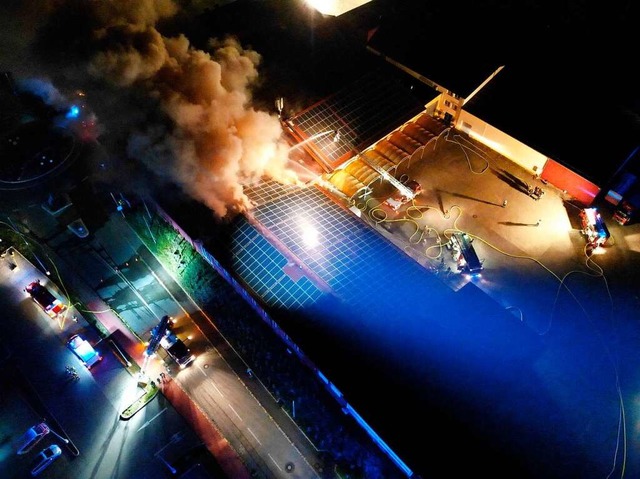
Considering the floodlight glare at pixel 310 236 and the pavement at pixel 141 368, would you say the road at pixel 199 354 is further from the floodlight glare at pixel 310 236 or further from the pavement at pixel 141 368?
the floodlight glare at pixel 310 236

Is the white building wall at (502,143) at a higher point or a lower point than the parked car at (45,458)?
lower

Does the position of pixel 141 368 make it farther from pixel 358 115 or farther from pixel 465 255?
pixel 358 115

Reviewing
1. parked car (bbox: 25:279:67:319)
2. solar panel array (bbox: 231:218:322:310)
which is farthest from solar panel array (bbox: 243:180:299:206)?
parked car (bbox: 25:279:67:319)

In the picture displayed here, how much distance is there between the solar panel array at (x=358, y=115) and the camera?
25.6 metres

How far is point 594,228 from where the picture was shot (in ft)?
79.9

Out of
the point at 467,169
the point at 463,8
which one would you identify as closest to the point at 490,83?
the point at 467,169

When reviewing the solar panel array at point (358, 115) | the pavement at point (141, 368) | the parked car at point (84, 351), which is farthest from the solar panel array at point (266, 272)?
the parked car at point (84, 351)

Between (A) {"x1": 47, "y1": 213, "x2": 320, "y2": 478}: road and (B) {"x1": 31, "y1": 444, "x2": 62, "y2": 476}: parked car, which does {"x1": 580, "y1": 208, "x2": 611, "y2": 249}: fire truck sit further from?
(B) {"x1": 31, "y1": 444, "x2": 62, "y2": 476}: parked car

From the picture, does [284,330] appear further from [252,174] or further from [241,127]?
[241,127]

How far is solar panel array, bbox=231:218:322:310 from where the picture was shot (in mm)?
19438

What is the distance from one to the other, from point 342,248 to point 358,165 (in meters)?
7.98

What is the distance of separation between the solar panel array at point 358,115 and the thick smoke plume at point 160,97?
353cm

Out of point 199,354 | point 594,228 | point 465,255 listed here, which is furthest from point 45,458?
point 594,228

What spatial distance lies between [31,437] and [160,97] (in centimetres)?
1754
